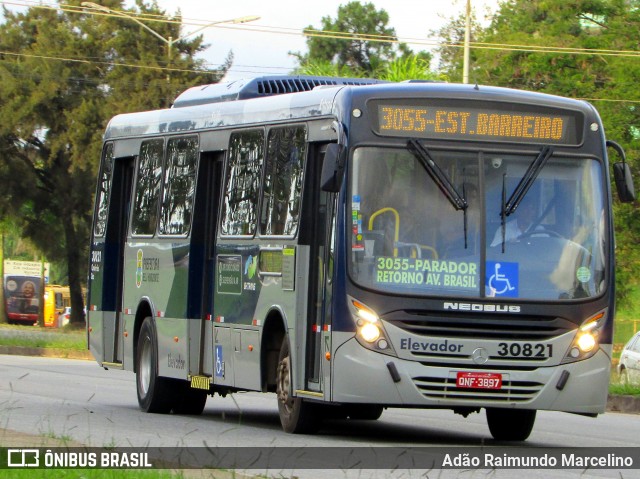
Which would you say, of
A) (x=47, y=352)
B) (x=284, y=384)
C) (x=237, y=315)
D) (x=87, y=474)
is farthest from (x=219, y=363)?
(x=47, y=352)

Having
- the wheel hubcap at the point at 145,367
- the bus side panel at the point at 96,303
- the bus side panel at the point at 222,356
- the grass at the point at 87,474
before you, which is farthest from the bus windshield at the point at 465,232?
the bus side panel at the point at 96,303

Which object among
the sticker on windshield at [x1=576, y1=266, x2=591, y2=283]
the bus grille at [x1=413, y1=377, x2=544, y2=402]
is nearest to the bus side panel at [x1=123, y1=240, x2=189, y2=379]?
the bus grille at [x1=413, y1=377, x2=544, y2=402]

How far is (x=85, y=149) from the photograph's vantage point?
5038 cm

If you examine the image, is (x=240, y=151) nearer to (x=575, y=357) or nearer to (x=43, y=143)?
(x=575, y=357)

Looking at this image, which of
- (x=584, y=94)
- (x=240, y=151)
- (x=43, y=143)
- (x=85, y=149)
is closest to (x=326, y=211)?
(x=240, y=151)

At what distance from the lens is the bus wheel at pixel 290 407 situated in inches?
532

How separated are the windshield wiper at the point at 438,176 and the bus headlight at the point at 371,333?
3.91 ft

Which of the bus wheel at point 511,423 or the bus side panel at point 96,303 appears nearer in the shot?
the bus wheel at point 511,423

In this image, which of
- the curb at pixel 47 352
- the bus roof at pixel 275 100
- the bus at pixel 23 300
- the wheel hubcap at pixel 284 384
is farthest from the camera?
the bus at pixel 23 300

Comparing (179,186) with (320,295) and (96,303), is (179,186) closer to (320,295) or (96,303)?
(96,303)

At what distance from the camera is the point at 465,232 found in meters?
12.9

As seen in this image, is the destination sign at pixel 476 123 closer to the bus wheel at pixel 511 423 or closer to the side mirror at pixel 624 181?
the side mirror at pixel 624 181

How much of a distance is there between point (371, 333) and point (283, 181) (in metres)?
2.15

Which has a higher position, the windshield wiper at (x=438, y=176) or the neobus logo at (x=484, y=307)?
the windshield wiper at (x=438, y=176)
